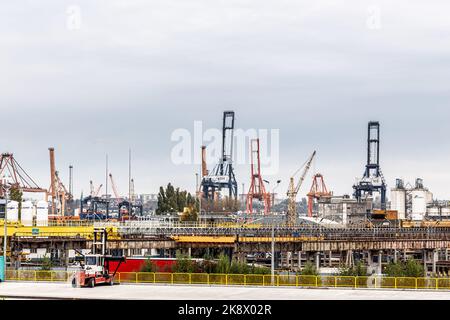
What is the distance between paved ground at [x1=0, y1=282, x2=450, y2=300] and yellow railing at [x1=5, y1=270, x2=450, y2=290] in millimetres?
2542

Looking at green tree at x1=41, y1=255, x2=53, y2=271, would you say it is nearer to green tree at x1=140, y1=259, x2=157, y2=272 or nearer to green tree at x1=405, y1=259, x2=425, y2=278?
green tree at x1=140, y1=259, x2=157, y2=272

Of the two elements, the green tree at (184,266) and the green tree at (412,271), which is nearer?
the green tree at (412,271)

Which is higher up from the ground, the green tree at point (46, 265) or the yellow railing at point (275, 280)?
the yellow railing at point (275, 280)

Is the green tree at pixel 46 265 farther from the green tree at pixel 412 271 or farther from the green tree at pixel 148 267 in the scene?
the green tree at pixel 412 271

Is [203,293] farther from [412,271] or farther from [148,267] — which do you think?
[412,271]

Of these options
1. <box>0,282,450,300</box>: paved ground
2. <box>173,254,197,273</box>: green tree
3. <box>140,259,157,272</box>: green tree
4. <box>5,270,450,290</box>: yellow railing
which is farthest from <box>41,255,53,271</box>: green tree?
<box>0,282,450,300</box>: paved ground

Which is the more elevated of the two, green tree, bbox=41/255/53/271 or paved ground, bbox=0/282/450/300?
paved ground, bbox=0/282/450/300

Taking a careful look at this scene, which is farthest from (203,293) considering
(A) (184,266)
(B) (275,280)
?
(A) (184,266)

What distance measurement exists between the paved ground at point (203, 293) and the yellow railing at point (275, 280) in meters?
2.54

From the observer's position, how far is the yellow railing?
67.1 metres

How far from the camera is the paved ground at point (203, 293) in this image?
5909cm

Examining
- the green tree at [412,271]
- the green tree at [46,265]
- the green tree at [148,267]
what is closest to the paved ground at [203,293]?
the green tree at [148,267]

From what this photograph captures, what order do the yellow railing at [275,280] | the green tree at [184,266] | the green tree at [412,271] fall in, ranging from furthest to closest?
the green tree at [184,266] < the green tree at [412,271] < the yellow railing at [275,280]
